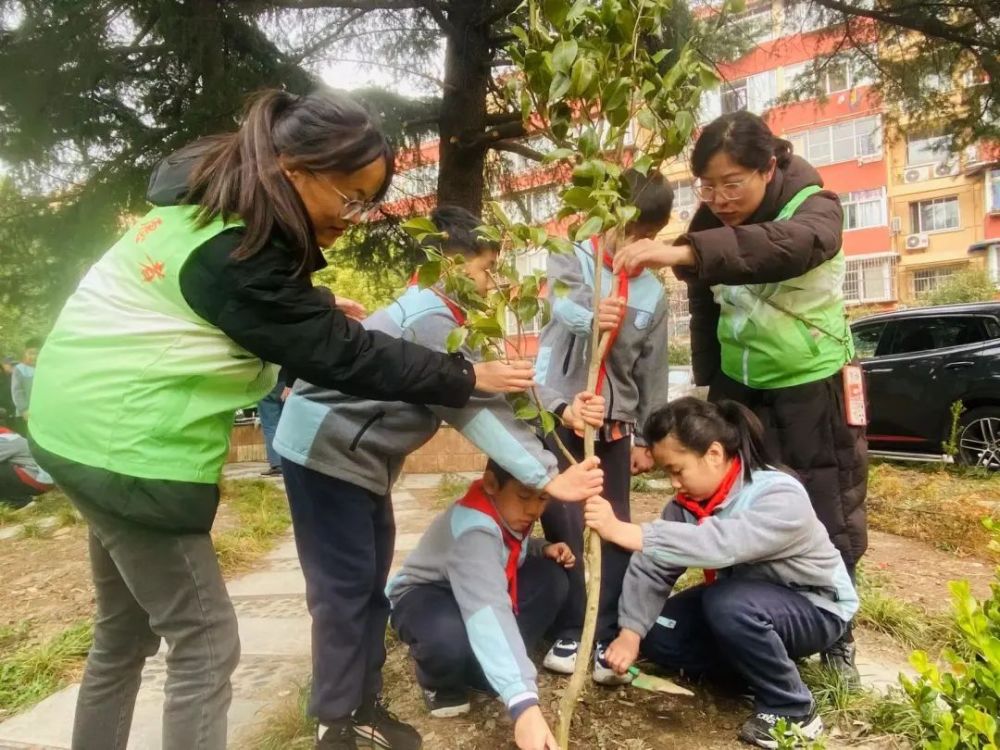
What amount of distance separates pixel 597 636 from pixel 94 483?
4.74 feet

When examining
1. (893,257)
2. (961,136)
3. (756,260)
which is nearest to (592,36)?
(756,260)

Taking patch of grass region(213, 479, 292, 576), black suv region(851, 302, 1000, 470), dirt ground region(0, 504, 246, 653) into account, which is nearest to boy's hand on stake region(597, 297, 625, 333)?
patch of grass region(213, 479, 292, 576)

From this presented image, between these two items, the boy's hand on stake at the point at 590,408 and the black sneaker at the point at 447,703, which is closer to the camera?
the boy's hand on stake at the point at 590,408

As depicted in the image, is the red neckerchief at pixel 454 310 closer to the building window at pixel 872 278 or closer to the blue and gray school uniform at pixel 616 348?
the blue and gray school uniform at pixel 616 348

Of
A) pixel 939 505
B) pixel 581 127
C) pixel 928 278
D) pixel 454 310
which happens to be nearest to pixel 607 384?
pixel 454 310

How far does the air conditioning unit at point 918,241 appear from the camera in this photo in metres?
21.1

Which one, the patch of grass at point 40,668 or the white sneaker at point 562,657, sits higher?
the white sneaker at point 562,657

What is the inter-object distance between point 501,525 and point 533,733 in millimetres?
553

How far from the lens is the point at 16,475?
19.2ft

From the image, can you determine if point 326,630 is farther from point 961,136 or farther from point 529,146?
point 961,136

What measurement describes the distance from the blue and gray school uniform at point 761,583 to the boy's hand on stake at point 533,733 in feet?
1.54

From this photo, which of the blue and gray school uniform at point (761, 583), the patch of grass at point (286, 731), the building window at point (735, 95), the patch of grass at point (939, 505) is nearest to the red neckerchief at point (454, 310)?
the blue and gray school uniform at point (761, 583)

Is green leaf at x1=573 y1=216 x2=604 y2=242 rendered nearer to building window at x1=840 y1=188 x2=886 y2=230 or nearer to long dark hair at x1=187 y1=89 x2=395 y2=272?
long dark hair at x1=187 y1=89 x2=395 y2=272

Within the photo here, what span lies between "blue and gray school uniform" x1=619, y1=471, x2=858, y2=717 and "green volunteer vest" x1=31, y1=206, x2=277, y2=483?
3.40 ft
